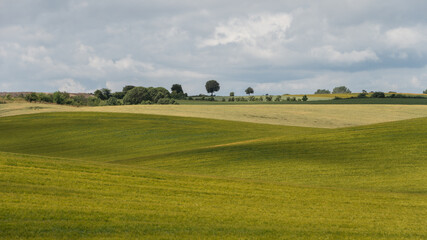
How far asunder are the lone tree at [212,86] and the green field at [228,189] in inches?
4430

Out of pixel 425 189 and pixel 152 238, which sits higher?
pixel 152 238

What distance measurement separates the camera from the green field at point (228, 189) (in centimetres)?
1104

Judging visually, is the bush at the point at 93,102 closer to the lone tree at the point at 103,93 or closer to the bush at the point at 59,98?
the bush at the point at 59,98

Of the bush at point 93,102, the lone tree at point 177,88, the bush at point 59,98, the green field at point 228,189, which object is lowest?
the green field at point 228,189

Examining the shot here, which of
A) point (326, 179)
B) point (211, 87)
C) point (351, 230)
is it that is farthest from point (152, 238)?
point (211, 87)

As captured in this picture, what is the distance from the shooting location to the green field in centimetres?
1104

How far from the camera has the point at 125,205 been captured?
42.0 feet

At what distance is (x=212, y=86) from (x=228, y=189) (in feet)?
443

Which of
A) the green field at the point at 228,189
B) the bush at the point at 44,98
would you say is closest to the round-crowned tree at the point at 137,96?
the bush at the point at 44,98

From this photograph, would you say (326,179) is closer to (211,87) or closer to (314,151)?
(314,151)

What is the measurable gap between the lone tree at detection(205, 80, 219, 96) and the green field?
369 feet

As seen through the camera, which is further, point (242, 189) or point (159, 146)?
point (159, 146)

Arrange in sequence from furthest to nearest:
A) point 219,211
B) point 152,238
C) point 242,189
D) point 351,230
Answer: point 242,189, point 219,211, point 351,230, point 152,238

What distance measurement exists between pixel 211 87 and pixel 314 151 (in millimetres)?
122475
